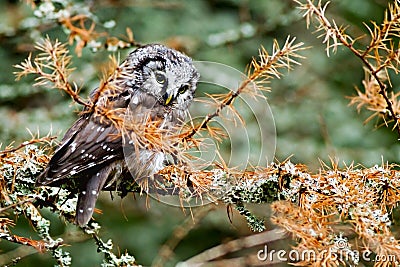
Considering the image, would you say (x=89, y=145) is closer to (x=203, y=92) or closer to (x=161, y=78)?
(x=161, y=78)

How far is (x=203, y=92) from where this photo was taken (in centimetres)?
338

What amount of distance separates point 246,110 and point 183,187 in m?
1.59

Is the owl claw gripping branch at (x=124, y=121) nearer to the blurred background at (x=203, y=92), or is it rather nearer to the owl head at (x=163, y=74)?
the owl head at (x=163, y=74)

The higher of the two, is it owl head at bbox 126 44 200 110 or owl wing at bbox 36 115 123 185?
owl head at bbox 126 44 200 110

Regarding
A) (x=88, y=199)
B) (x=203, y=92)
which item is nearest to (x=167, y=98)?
(x=88, y=199)

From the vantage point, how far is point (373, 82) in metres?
1.95

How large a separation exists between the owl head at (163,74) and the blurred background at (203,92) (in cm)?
64

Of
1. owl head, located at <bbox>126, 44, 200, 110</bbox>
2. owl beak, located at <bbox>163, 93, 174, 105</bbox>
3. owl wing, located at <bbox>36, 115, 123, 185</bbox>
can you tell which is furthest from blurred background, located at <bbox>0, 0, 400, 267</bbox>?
owl wing, located at <bbox>36, 115, 123, 185</bbox>

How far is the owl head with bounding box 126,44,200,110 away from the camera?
243 centimetres

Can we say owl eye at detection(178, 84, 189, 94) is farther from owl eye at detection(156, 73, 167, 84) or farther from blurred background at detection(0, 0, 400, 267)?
blurred background at detection(0, 0, 400, 267)

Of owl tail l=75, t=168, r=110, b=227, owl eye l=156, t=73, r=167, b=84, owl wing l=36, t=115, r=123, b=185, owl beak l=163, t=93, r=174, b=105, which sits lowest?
owl tail l=75, t=168, r=110, b=227

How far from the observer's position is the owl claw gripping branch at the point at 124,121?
1.80 meters

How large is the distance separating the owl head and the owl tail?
414 millimetres

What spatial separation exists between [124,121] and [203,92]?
181 centimetres
